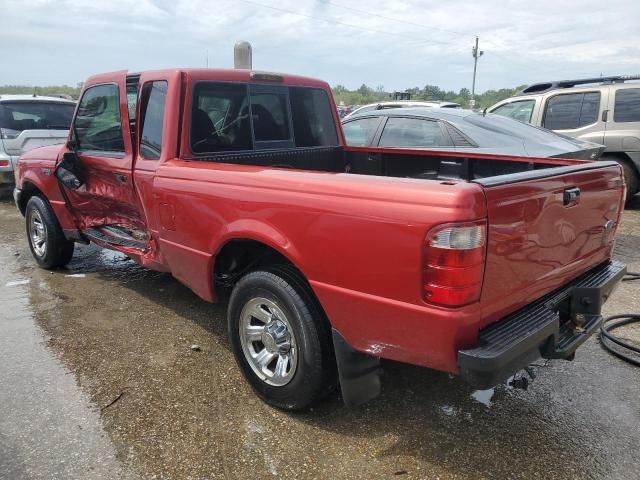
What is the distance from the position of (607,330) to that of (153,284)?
396cm

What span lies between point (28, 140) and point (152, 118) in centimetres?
581

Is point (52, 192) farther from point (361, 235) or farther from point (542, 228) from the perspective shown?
point (542, 228)

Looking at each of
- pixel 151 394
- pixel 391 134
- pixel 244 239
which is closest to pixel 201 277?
pixel 244 239

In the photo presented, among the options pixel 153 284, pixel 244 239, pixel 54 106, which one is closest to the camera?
pixel 244 239

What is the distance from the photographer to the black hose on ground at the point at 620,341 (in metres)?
3.54

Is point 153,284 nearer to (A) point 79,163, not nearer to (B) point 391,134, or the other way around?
(A) point 79,163

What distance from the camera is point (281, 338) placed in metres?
2.87

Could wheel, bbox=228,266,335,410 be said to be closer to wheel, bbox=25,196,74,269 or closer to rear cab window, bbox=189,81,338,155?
rear cab window, bbox=189,81,338,155

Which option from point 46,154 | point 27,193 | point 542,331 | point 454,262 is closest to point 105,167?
point 46,154

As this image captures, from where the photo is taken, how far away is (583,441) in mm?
2697

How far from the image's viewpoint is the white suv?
838cm

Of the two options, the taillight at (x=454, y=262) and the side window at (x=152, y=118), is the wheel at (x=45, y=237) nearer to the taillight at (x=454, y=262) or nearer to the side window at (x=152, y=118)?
the side window at (x=152, y=118)

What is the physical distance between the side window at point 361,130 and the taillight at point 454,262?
186 inches

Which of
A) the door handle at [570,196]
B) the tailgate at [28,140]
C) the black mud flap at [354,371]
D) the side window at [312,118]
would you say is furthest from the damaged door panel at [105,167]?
the tailgate at [28,140]
